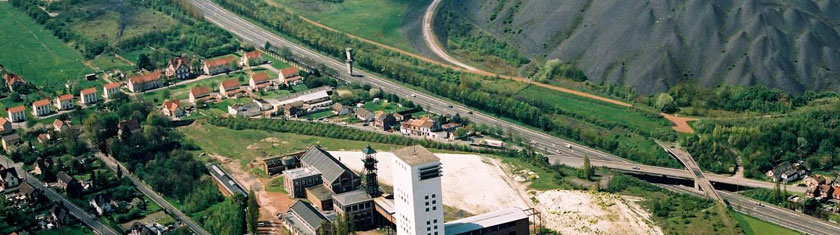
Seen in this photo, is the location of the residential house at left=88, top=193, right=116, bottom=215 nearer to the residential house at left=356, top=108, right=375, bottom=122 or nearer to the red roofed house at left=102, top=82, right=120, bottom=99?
the residential house at left=356, top=108, right=375, bottom=122

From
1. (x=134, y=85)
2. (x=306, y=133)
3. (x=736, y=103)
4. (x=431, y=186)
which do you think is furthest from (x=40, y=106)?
(x=736, y=103)

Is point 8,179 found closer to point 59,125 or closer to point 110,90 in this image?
point 59,125

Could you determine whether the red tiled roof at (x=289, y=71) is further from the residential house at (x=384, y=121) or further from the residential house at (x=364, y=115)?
the residential house at (x=384, y=121)

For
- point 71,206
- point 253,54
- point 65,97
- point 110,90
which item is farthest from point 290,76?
point 71,206

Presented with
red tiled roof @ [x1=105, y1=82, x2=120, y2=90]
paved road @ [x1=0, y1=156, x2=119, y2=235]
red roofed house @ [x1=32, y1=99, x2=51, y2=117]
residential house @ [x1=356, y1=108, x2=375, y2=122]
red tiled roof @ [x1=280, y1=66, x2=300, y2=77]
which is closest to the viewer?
paved road @ [x1=0, y1=156, x2=119, y2=235]

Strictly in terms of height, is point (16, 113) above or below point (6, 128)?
above

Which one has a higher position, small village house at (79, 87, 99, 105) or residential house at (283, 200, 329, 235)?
small village house at (79, 87, 99, 105)

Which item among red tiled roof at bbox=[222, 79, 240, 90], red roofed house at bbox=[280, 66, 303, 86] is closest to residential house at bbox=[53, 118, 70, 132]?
red tiled roof at bbox=[222, 79, 240, 90]
